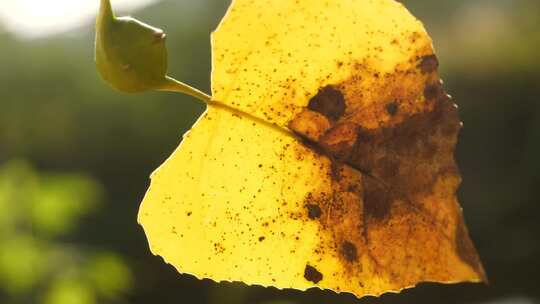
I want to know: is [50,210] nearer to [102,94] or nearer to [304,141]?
[304,141]

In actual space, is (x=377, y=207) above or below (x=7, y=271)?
above

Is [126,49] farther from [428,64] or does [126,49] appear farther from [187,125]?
[187,125]

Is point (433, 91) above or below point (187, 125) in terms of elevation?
above

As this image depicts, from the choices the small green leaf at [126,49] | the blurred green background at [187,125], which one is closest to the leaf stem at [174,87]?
the small green leaf at [126,49]

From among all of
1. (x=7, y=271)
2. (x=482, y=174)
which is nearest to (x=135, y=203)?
(x=482, y=174)

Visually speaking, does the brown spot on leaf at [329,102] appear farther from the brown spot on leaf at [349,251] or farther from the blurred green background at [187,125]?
the blurred green background at [187,125]

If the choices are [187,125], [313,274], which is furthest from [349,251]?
[187,125]

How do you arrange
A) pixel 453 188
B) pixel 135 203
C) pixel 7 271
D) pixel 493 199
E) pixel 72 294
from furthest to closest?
1. pixel 135 203
2. pixel 493 199
3. pixel 7 271
4. pixel 72 294
5. pixel 453 188
